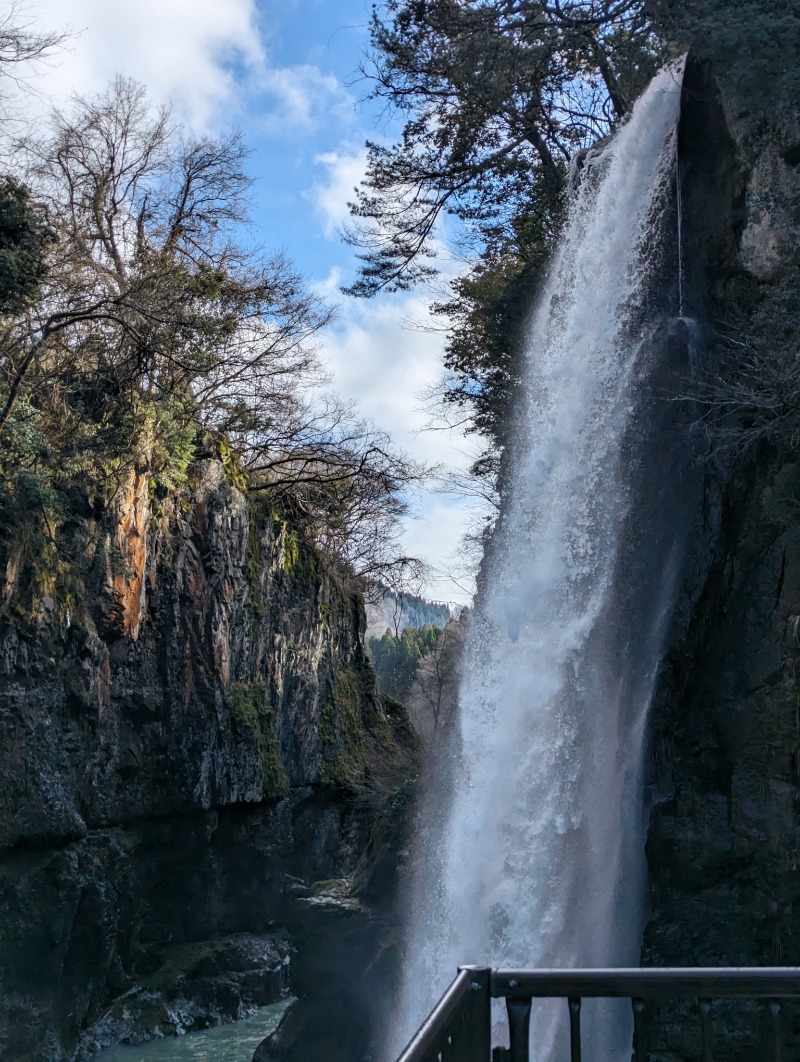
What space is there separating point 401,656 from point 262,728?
34.6 metres

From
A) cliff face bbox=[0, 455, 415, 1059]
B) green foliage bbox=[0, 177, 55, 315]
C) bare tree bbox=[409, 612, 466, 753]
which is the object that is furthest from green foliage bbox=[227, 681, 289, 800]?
green foliage bbox=[0, 177, 55, 315]

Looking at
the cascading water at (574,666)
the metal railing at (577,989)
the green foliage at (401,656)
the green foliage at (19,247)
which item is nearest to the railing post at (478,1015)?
the metal railing at (577,989)

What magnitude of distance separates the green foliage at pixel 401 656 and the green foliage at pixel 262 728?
1890 centimetres

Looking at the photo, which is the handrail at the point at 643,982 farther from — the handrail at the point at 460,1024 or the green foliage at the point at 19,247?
the green foliage at the point at 19,247

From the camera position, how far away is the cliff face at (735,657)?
→ 810 cm

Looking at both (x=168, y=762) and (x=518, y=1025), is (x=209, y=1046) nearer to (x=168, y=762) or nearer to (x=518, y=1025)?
(x=168, y=762)

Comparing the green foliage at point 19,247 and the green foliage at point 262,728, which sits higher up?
the green foliage at point 19,247

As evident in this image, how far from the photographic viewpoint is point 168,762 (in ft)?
55.2

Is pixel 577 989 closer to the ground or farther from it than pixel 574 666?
closer to the ground

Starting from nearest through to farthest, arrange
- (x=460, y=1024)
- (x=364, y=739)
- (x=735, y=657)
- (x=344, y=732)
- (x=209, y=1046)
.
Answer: (x=460, y=1024), (x=735, y=657), (x=209, y=1046), (x=344, y=732), (x=364, y=739)

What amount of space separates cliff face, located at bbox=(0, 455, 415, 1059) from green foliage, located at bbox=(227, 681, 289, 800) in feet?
0.15

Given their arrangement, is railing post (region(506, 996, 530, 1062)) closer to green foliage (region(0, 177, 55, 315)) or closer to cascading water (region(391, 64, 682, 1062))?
cascading water (region(391, 64, 682, 1062))

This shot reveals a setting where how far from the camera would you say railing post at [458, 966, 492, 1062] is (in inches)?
95.3


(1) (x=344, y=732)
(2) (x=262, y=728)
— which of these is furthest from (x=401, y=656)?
(2) (x=262, y=728)
